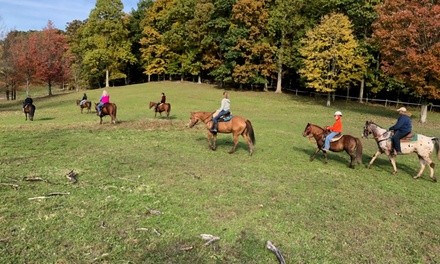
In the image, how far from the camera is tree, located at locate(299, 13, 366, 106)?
120 ft

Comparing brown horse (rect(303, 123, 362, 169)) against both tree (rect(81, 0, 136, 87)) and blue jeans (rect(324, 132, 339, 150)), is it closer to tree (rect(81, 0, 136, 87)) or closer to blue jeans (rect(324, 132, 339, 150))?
blue jeans (rect(324, 132, 339, 150))

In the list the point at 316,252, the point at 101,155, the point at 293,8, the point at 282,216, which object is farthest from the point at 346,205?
the point at 293,8

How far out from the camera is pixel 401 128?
12.3m

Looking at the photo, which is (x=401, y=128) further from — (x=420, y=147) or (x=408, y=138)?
(x=420, y=147)

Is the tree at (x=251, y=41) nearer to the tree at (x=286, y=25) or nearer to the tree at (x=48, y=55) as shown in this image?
the tree at (x=286, y=25)

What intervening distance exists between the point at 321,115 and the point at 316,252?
25922mm

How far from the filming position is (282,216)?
807 cm

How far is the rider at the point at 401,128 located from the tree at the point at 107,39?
5361 cm

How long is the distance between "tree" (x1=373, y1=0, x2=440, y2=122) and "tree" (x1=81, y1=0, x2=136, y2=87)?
148 feet

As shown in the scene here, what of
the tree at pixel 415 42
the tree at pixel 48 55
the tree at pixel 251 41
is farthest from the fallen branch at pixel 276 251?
the tree at pixel 48 55

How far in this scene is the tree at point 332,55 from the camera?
120 ft

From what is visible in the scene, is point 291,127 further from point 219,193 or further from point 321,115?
point 219,193

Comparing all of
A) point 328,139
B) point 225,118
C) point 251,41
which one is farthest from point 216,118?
point 251,41

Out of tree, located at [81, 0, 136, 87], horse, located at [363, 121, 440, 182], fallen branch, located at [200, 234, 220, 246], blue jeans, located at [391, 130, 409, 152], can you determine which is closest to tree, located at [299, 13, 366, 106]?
horse, located at [363, 121, 440, 182]
